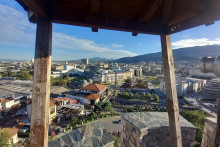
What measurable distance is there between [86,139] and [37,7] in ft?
7.50

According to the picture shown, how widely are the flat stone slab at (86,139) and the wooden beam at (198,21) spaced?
2.19m

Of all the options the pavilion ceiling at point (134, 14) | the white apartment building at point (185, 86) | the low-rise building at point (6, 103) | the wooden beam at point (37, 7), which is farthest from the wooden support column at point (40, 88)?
the white apartment building at point (185, 86)

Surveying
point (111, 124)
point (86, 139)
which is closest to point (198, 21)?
point (86, 139)

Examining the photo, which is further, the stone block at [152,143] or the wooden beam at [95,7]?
the stone block at [152,143]

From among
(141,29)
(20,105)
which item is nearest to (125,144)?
(141,29)

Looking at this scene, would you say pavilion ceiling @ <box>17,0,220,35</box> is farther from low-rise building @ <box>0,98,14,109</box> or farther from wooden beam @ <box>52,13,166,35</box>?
low-rise building @ <box>0,98,14,109</box>

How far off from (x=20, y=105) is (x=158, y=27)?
18.0 meters

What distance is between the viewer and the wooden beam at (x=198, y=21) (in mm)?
1037

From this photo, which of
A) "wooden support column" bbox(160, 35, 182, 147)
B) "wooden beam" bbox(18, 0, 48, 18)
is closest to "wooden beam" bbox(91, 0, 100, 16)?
"wooden beam" bbox(18, 0, 48, 18)

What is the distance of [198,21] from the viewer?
117 centimetres

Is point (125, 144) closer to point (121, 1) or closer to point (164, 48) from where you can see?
point (164, 48)

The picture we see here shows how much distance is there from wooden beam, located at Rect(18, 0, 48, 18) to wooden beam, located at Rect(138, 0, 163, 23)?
987mm

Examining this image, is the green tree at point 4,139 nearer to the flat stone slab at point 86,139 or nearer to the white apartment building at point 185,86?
the flat stone slab at point 86,139

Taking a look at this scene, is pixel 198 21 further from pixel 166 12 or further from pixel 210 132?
pixel 210 132
